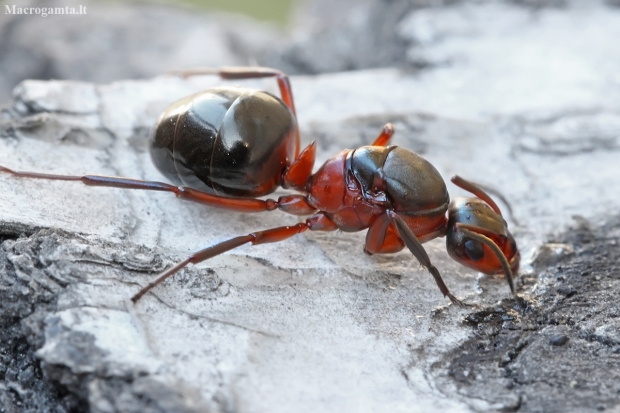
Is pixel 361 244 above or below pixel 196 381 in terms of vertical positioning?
below

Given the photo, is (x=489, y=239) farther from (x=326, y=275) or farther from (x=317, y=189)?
(x=317, y=189)

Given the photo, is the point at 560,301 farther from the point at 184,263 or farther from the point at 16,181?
the point at 16,181

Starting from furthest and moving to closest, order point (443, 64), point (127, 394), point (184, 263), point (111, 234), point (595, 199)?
point (443, 64) → point (595, 199) → point (111, 234) → point (184, 263) → point (127, 394)

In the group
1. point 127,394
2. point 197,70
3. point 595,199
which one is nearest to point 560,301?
point 595,199

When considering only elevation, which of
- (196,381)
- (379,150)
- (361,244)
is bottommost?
(361,244)

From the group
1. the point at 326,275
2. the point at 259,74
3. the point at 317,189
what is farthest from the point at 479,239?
the point at 259,74

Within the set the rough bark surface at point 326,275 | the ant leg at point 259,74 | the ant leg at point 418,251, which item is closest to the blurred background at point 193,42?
the rough bark surface at point 326,275
